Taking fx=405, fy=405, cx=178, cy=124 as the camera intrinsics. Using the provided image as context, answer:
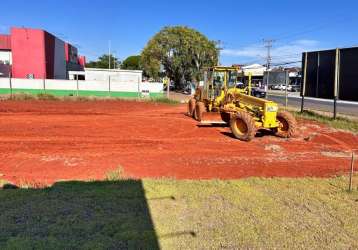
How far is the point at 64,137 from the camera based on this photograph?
1352 cm

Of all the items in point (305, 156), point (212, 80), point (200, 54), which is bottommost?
point (305, 156)

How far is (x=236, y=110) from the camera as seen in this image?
628 inches

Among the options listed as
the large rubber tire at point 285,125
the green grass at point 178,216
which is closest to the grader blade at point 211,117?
the large rubber tire at point 285,125

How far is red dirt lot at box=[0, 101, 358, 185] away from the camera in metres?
8.95

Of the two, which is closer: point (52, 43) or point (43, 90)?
point (43, 90)

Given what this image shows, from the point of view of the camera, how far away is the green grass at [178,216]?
4.62m

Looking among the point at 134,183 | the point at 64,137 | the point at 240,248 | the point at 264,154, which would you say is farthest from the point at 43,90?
the point at 240,248

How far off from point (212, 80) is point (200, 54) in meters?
39.9

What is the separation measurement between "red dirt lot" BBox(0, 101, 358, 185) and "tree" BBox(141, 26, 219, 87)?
40.1 metres

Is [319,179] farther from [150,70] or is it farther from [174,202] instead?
[150,70]

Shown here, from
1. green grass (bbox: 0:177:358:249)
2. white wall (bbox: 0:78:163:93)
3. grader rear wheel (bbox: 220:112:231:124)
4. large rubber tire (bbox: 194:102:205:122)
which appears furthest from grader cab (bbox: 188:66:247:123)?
white wall (bbox: 0:78:163:93)

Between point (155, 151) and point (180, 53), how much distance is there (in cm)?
4701

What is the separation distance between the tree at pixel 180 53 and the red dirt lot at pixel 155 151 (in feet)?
132

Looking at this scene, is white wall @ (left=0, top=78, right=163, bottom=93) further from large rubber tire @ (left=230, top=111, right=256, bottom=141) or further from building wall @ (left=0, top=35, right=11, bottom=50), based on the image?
building wall @ (left=0, top=35, right=11, bottom=50)
